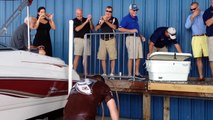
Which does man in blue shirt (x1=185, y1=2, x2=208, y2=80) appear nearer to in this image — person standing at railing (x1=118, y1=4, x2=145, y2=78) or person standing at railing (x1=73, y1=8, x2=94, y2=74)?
person standing at railing (x1=118, y1=4, x2=145, y2=78)

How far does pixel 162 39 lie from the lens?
7668 millimetres

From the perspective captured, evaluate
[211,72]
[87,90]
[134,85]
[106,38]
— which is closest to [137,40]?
[106,38]

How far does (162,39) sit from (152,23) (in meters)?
0.89

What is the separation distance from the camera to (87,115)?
417 centimetres

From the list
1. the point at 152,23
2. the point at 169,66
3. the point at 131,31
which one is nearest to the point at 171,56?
the point at 169,66

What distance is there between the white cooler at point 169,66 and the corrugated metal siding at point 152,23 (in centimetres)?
169

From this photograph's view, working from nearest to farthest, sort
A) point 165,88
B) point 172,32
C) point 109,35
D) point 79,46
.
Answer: point 165,88 → point 172,32 → point 109,35 → point 79,46

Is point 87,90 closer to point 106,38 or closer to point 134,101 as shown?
point 106,38

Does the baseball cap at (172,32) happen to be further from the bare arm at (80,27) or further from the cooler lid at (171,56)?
the bare arm at (80,27)

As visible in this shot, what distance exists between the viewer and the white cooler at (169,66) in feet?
20.6

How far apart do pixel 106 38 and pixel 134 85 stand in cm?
161

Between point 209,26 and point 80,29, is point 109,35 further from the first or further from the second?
point 209,26

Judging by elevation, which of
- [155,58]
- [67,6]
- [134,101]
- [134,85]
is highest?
[67,6]

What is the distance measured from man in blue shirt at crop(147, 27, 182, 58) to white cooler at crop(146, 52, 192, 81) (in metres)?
1.18
